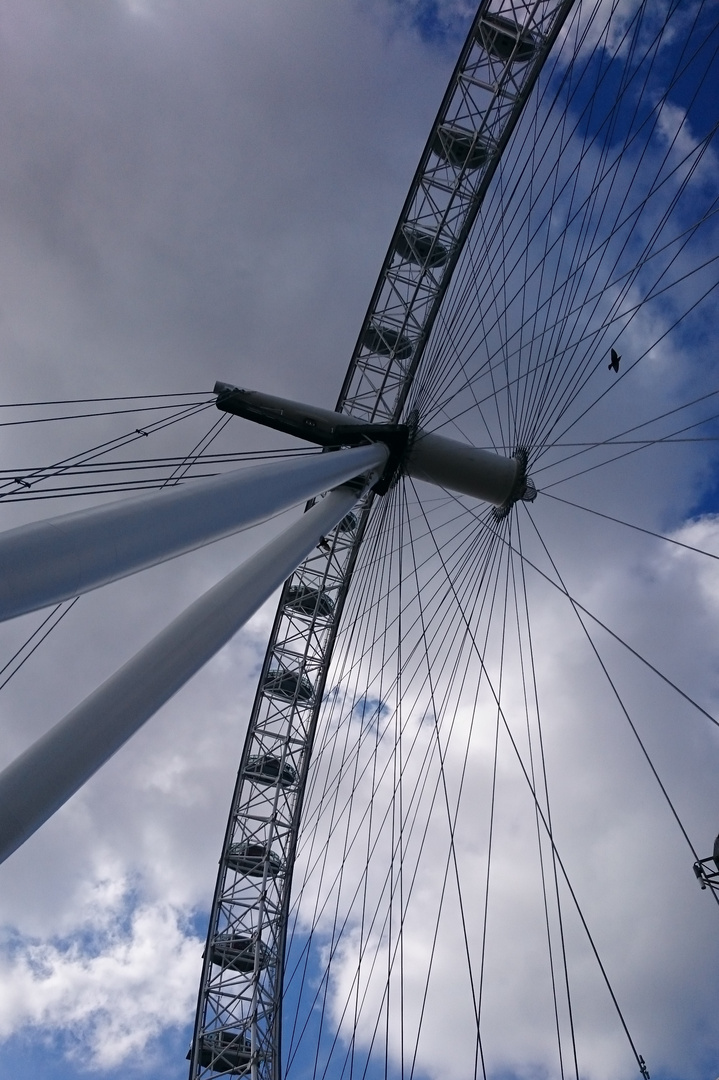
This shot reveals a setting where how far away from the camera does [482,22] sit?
22188 mm

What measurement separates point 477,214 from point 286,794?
1850cm

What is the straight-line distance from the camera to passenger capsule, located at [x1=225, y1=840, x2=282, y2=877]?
27.9m

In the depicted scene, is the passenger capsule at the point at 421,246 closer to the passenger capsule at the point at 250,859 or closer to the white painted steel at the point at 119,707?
the white painted steel at the point at 119,707

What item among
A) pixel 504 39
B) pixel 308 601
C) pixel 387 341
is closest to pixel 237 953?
pixel 308 601

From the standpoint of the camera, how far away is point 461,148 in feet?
76.7

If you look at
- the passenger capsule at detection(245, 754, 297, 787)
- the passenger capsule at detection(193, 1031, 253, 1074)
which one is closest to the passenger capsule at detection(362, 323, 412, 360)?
the passenger capsule at detection(245, 754, 297, 787)

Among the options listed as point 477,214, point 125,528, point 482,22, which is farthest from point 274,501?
point 482,22

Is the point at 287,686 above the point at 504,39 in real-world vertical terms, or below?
below

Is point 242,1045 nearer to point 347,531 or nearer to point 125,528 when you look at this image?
point 347,531

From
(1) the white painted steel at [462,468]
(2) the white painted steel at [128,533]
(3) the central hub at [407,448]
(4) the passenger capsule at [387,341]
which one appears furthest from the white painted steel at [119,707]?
(4) the passenger capsule at [387,341]

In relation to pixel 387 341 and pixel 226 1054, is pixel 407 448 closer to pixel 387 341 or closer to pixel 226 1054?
pixel 387 341

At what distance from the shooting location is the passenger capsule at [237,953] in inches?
1073

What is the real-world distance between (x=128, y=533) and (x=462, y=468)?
12633 millimetres

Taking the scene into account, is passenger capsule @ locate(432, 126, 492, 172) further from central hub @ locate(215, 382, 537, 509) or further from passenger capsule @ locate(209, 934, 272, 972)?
passenger capsule @ locate(209, 934, 272, 972)
